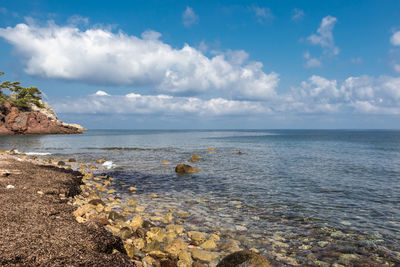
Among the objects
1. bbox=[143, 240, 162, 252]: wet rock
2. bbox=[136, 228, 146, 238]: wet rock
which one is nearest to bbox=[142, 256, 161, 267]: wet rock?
bbox=[143, 240, 162, 252]: wet rock

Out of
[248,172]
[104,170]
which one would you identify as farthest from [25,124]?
[248,172]

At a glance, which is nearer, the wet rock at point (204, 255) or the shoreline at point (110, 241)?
the shoreline at point (110, 241)

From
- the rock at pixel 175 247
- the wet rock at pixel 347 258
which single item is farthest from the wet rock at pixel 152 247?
the wet rock at pixel 347 258

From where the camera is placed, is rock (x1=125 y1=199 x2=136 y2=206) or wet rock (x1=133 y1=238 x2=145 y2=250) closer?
wet rock (x1=133 y1=238 x2=145 y2=250)

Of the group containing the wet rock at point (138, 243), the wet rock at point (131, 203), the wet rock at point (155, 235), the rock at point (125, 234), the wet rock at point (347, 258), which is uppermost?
the rock at point (125, 234)

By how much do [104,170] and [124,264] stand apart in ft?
74.5

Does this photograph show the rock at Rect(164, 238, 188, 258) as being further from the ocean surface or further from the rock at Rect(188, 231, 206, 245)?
the ocean surface

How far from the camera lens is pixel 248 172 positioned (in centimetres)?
2677

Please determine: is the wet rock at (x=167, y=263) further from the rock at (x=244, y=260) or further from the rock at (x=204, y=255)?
the rock at (x=244, y=260)

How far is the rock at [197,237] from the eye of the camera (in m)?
9.88

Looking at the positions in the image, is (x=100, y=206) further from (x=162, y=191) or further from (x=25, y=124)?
(x=25, y=124)

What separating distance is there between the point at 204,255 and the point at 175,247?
117cm

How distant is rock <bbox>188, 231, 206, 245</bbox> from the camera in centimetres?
988

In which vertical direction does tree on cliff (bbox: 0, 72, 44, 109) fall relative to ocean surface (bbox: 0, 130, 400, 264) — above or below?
above
